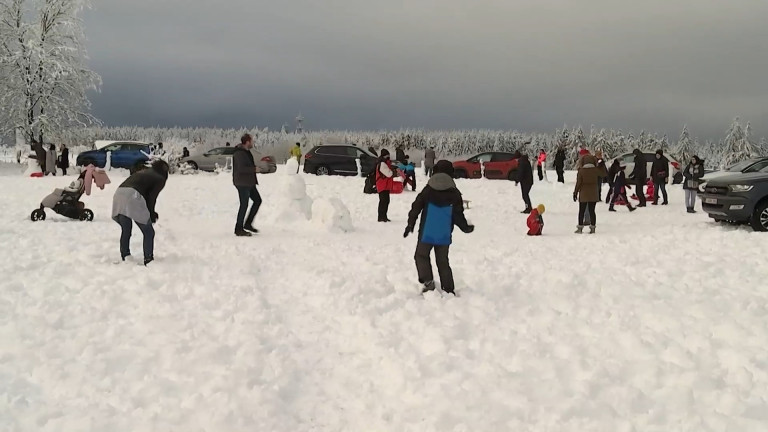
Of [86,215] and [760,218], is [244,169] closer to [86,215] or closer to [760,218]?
[86,215]

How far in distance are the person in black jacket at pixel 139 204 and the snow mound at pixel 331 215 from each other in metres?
4.41

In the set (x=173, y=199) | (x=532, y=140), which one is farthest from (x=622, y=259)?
(x=532, y=140)

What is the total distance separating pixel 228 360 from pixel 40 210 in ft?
31.6

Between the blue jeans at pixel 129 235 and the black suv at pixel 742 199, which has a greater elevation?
the black suv at pixel 742 199

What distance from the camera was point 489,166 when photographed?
2781 cm

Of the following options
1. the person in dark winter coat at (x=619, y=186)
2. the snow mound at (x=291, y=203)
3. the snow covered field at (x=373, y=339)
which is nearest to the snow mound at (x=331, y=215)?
the snow mound at (x=291, y=203)

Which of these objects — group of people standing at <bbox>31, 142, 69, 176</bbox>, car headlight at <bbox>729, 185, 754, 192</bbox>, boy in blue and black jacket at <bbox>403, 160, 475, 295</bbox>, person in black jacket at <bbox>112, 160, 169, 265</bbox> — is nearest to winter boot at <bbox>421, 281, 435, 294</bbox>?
boy in blue and black jacket at <bbox>403, 160, 475, 295</bbox>

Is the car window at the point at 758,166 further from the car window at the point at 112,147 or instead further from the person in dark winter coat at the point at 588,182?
the car window at the point at 112,147

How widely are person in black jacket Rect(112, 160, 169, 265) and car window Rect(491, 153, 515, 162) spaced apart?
21.1 metres

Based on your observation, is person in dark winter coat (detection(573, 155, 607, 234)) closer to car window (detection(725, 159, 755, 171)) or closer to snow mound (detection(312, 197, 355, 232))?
snow mound (detection(312, 197, 355, 232))

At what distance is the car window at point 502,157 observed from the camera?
2777 cm

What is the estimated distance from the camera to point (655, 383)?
16.4 feet

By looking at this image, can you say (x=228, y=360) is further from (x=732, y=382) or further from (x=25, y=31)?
(x=25, y=31)

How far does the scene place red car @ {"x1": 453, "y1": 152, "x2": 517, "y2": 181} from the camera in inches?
1082
